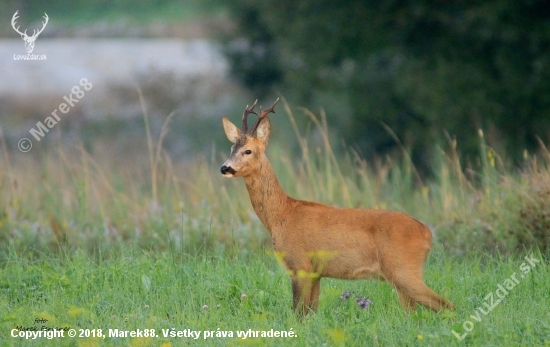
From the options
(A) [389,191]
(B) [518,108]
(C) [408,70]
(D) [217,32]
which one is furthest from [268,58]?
(A) [389,191]

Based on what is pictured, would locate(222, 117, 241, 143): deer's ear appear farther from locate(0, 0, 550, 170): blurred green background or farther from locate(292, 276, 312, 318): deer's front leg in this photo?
locate(0, 0, 550, 170): blurred green background

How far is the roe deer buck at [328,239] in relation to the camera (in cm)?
555

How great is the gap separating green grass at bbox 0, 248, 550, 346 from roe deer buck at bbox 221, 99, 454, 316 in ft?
0.53

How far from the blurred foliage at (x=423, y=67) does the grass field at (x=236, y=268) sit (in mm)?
3730

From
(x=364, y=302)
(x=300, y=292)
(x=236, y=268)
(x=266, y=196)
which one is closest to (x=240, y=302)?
(x=300, y=292)

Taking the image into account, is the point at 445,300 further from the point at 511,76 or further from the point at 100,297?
the point at 511,76

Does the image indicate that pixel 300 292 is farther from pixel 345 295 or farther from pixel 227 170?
pixel 227 170

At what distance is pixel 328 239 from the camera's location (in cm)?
582

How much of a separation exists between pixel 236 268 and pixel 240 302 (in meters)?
0.67

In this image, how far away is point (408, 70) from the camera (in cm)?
1485

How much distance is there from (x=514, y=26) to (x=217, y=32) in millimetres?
11406

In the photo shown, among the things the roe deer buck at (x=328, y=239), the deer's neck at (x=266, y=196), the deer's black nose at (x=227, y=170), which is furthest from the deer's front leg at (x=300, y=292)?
the deer's black nose at (x=227, y=170)

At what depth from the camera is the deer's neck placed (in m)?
6.06

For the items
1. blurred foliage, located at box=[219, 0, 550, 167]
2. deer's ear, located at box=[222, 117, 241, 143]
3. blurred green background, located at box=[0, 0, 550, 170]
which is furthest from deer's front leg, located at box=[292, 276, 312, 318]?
blurred foliage, located at box=[219, 0, 550, 167]
